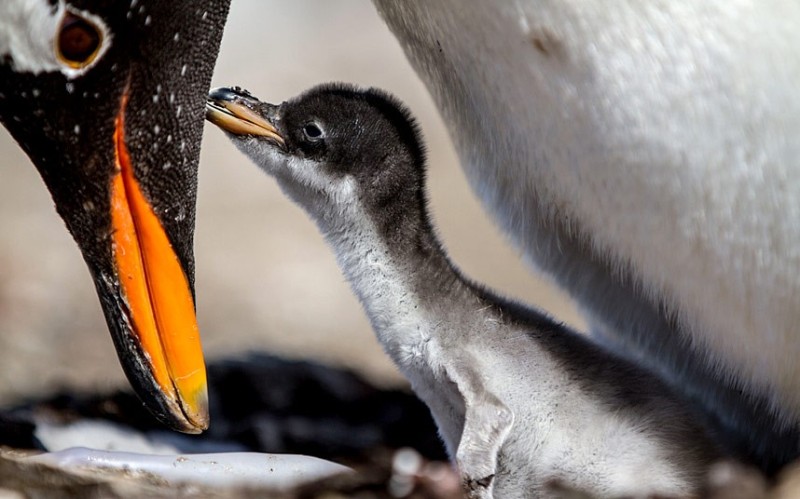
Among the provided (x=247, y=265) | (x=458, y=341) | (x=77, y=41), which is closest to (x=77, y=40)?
(x=77, y=41)

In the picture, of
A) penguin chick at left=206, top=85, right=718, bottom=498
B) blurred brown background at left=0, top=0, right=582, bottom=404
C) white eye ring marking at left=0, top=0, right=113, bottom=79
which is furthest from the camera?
blurred brown background at left=0, top=0, right=582, bottom=404

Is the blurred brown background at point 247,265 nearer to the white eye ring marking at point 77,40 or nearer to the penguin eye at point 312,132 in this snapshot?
the penguin eye at point 312,132

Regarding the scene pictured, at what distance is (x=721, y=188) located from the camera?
81 centimetres

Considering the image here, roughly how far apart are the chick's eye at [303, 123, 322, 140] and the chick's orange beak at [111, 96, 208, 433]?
0.20m

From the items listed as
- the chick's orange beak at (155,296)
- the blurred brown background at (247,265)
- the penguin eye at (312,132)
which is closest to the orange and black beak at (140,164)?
the chick's orange beak at (155,296)

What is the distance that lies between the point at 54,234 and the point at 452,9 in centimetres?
98

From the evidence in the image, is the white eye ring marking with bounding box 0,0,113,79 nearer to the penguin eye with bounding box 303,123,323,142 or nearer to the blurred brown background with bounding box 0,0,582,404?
the penguin eye with bounding box 303,123,323,142

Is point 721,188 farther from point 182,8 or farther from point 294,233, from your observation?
point 294,233

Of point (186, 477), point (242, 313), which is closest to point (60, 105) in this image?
point (186, 477)

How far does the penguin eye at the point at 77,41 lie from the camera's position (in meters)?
0.73

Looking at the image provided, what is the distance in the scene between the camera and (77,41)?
2.44ft

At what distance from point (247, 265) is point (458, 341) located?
75 centimetres

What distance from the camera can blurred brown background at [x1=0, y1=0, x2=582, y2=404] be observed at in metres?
1.45

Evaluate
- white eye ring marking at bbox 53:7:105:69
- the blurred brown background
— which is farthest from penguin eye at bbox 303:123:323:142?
the blurred brown background
